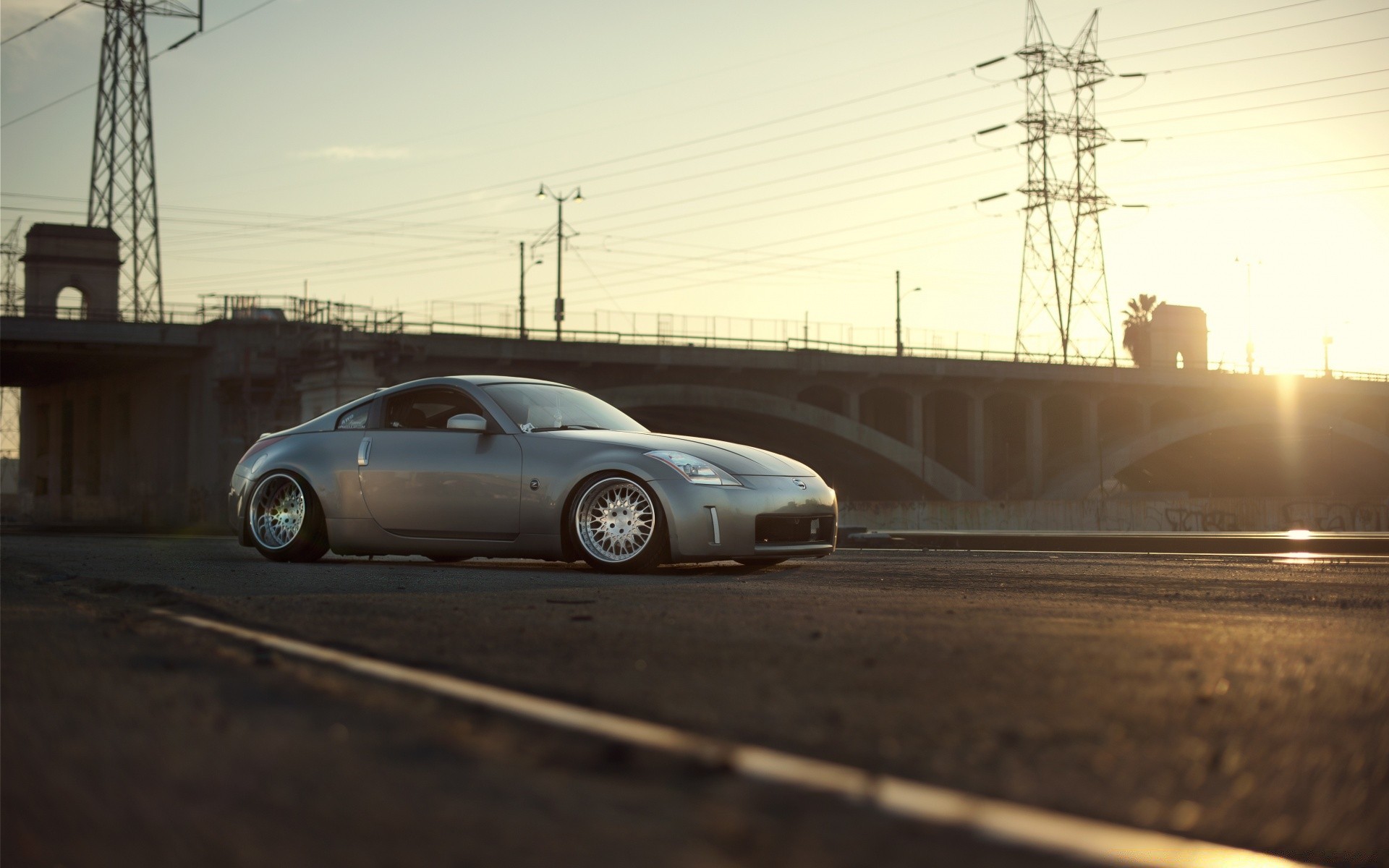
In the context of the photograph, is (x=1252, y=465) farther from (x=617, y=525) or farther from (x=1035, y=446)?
(x=617, y=525)

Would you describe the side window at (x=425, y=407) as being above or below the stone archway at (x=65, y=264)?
below

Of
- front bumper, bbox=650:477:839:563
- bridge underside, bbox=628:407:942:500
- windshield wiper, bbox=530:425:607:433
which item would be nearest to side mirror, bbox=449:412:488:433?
windshield wiper, bbox=530:425:607:433

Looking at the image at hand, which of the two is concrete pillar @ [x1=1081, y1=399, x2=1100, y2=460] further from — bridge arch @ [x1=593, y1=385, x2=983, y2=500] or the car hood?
the car hood

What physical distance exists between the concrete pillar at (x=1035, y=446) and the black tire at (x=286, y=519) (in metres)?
51.4

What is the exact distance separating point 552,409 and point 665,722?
683cm

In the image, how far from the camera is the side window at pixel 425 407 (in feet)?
31.7

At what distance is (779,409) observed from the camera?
4778 cm

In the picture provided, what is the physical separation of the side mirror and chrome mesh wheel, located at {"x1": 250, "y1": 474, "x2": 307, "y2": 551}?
1.46 m

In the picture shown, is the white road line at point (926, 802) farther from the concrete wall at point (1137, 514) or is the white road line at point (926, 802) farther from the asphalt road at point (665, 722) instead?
the concrete wall at point (1137, 514)

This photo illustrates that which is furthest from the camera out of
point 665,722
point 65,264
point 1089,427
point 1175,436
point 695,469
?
point 65,264

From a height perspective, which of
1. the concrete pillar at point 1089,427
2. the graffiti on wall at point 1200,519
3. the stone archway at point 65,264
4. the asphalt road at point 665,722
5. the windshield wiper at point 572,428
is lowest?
the graffiti on wall at point 1200,519

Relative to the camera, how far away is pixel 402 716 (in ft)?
9.12

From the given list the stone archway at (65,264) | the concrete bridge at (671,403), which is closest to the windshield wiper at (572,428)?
the concrete bridge at (671,403)

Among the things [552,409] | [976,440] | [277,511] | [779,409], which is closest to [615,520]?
[552,409]
